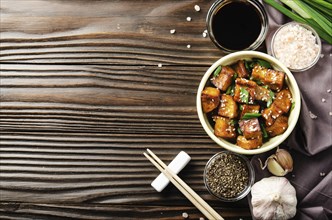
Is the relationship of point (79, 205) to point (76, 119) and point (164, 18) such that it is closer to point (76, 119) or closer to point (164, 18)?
point (76, 119)

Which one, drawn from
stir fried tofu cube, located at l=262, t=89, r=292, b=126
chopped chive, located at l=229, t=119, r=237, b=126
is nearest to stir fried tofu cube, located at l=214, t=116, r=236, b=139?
chopped chive, located at l=229, t=119, r=237, b=126

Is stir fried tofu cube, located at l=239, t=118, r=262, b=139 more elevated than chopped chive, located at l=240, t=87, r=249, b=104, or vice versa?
chopped chive, located at l=240, t=87, r=249, b=104

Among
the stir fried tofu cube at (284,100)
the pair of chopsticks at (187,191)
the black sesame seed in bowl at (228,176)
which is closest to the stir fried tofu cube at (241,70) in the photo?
the stir fried tofu cube at (284,100)

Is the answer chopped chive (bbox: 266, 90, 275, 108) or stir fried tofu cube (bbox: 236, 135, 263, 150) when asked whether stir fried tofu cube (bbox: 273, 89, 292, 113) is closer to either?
chopped chive (bbox: 266, 90, 275, 108)

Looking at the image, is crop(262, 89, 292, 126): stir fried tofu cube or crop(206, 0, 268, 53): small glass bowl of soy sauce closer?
crop(262, 89, 292, 126): stir fried tofu cube

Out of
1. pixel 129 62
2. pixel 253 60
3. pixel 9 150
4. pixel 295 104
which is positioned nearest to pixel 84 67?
pixel 129 62

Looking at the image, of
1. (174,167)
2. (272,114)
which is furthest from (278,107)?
(174,167)

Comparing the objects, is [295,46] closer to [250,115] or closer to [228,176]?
[250,115]
